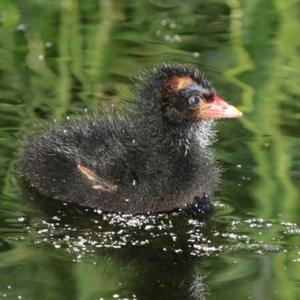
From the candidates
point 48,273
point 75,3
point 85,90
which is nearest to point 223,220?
point 48,273

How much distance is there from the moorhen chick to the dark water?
0.42 ft

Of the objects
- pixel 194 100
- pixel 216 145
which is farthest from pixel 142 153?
pixel 216 145

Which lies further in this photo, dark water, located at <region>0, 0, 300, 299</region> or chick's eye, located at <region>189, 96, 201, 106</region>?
chick's eye, located at <region>189, 96, 201, 106</region>

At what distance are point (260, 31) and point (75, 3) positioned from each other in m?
1.63

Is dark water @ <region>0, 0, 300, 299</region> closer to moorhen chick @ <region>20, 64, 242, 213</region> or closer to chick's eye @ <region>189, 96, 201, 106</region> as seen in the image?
moorhen chick @ <region>20, 64, 242, 213</region>

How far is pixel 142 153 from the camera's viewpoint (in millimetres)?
6551

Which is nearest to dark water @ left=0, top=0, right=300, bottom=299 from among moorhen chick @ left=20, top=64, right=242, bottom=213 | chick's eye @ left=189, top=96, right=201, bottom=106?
moorhen chick @ left=20, top=64, right=242, bottom=213

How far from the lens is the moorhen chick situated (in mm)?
6469

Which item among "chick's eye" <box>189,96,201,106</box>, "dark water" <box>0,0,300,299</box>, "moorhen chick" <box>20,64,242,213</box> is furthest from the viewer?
"chick's eye" <box>189,96,201,106</box>

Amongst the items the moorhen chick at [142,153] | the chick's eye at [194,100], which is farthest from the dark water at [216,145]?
the chick's eye at [194,100]

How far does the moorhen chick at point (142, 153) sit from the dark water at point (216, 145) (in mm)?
129

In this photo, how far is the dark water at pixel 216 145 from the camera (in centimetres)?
563

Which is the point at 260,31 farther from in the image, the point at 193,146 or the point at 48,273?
the point at 48,273

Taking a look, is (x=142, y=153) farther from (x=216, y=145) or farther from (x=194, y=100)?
(x=216, y=145)
